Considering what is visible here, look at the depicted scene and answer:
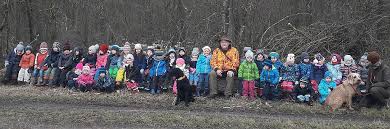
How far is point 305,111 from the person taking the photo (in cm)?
1073

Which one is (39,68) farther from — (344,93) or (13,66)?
(344,93)

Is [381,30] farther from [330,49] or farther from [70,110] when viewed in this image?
[70,110]

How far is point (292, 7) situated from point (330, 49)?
4477 millimetres

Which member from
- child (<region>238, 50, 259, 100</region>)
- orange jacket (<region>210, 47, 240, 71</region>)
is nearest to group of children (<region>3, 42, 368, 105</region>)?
child (<region>238, 50, 259, 100</region>)

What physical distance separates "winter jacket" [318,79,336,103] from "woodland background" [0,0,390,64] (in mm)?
3869

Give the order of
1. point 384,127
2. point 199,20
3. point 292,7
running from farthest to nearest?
1. point 199,20
2. point 292,7
3. point 384,127

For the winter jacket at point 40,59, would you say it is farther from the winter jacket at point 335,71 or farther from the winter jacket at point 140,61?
the winter jacket at point 335,71

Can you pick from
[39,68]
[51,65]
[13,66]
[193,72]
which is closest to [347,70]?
[193,72]

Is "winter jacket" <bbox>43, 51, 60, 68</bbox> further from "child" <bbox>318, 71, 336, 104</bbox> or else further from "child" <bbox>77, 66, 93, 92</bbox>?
"child" <bbox>318, 71, 336, 104</bbox>

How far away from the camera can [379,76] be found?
35.9 feet

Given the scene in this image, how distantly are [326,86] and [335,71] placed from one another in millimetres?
556

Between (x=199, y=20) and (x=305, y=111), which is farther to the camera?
(x=199, y=20)

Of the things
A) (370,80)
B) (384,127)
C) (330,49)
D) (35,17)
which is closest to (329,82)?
(370,80)

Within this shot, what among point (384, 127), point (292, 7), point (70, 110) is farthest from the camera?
point (292, 7)
